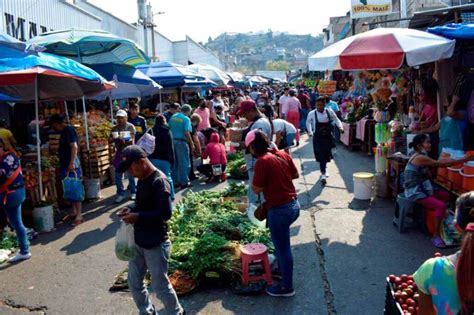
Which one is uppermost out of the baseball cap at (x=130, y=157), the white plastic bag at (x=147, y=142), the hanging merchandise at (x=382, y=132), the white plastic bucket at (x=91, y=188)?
the baseball cap at (x=130, y=157)

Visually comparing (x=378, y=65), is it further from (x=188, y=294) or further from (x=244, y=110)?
(x=188, y=294)

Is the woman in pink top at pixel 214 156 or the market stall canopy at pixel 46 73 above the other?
the market stall canopy at pixel 46 73

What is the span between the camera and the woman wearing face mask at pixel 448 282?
7.41 feet

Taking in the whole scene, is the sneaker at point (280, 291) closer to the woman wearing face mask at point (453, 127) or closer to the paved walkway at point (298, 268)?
the paved walkway at point (298, 268)

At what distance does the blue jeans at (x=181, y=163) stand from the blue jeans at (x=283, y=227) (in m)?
5.67

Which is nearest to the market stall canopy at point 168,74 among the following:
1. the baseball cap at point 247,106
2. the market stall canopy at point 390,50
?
the baseball cap at point 247,106

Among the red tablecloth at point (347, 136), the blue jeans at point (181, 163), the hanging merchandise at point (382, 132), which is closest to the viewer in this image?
the blue jeans at point (181, 163)

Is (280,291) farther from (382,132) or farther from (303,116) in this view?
(303,116)

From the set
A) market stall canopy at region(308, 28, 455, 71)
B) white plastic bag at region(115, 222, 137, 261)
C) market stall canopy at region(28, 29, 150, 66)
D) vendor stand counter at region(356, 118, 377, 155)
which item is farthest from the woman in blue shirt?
vendor stand counter at region(356, 118, 377, 155)

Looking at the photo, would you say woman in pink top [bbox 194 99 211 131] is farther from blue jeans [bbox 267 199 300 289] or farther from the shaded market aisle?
blue jeans [bbox 267 199 300 289]

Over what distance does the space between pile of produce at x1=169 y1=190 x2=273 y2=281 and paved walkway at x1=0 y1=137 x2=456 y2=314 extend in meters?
0.31

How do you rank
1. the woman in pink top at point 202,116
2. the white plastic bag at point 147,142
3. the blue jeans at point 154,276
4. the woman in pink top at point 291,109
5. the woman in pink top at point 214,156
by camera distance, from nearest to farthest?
1. the blue jeans at point 154,276
2. the white plastic bag at point 147,142
3. the woman in pink top at point 214,156
4. the woman in pink top at point 202,116
5. the woman in pink top at point 291,109

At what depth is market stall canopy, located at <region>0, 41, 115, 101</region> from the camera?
644 cm

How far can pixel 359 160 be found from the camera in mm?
12203
